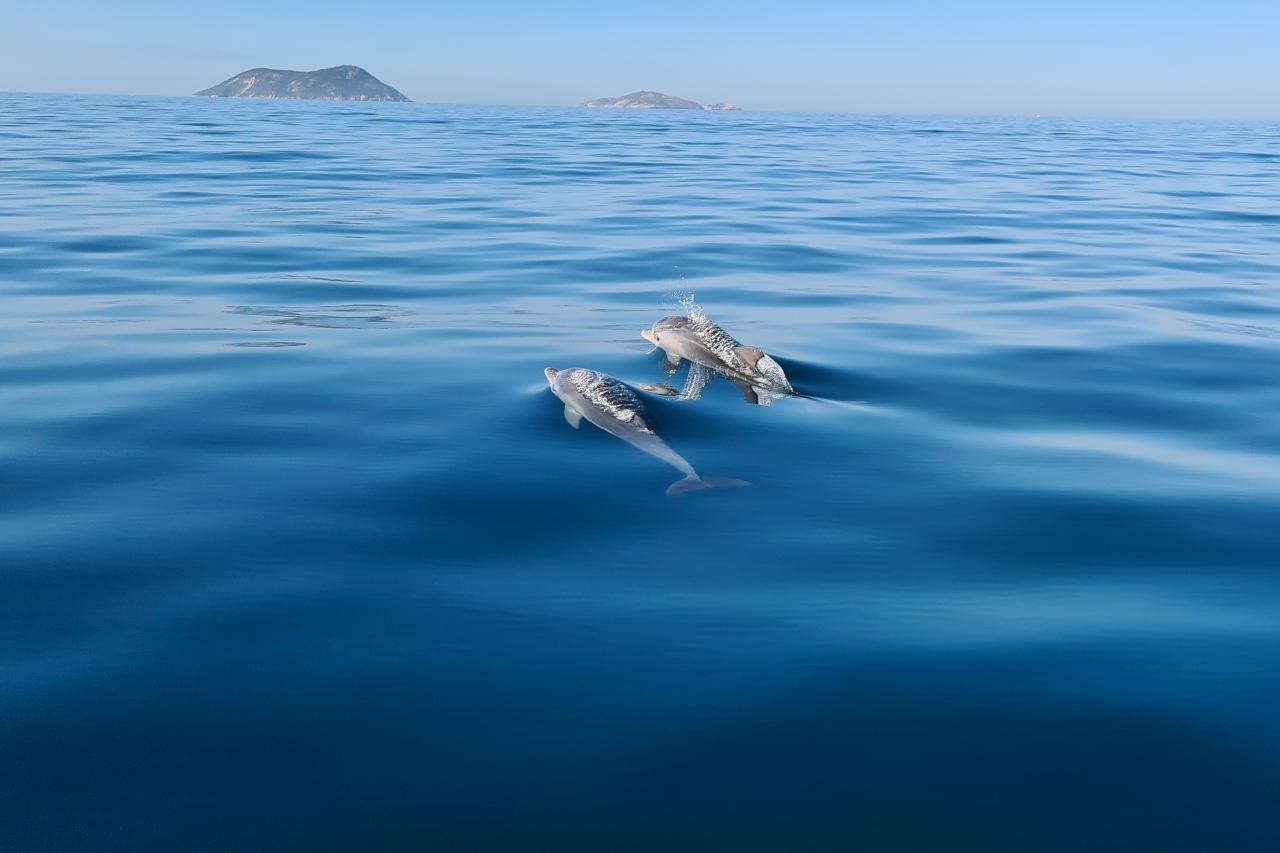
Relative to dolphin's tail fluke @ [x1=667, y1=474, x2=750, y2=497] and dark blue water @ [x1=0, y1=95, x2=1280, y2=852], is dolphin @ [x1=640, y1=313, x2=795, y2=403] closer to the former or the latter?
dark blue water @ [x1=0, y1=95, x2=1280, y2=852]

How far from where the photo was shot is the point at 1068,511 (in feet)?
24.1

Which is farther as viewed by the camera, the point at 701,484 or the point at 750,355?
the point at 750,355

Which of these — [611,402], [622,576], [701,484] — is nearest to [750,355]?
[611,402]

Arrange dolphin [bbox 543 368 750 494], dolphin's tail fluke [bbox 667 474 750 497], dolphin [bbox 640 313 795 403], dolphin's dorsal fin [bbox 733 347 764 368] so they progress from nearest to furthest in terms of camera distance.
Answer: dolphin's tail fluke [bbox 667 474 750 497] < dolphin [bbox 543 368 750 494] < dolphin [bbox 640 313 795 403] < dolphin's dorsal fin [bbox 733 347 764 368]

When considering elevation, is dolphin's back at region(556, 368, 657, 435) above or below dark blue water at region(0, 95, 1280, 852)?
above

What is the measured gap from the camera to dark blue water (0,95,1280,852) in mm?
A: 4184

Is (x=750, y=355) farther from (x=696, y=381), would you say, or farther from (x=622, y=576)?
(x=622, y=576)

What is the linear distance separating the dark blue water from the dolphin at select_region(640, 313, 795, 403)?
305 mm

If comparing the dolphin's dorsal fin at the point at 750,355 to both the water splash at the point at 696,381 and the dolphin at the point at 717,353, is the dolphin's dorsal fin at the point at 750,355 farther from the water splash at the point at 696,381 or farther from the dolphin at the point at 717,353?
the water splash at the point at 696,381

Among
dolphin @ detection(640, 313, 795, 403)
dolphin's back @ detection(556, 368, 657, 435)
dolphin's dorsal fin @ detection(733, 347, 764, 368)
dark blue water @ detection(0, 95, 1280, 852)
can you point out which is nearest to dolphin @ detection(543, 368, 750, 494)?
dolphin's back @ detection(556, 368, 657, 435)

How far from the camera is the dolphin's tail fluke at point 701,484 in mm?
7465

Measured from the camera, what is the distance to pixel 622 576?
6.14 meters

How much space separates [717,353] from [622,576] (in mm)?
5285

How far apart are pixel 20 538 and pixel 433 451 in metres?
2.85
